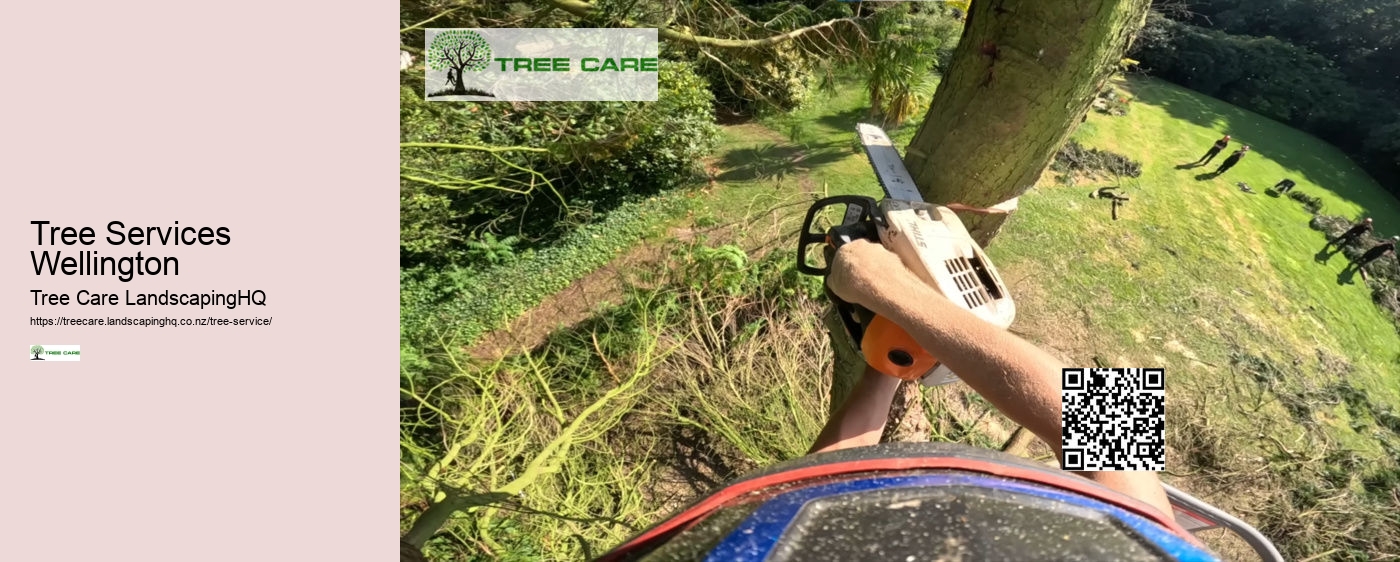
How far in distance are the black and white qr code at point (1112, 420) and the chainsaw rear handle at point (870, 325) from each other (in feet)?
0.84

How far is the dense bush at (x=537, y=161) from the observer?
365 centimetres

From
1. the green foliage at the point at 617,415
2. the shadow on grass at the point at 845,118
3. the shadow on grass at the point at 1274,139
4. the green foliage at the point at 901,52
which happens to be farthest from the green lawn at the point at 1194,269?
the green foliage at the point at 617,415

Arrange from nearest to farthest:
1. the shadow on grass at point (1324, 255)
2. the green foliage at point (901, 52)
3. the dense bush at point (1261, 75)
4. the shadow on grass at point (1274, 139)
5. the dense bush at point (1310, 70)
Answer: the green foliage at point (901, 52) → the shadow on grass at point (1324, 255) → the shadow on grass at point (1274, 139) → the dense bush at point (1310, 70) → the dense bush at point (1261, 75)

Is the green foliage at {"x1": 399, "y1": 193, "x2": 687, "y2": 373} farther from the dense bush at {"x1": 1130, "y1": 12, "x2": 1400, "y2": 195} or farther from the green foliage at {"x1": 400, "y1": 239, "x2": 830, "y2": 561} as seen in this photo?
the dense bush at {"x1": 1130, "y1": 12, "x2": 1400, "y2": 195}

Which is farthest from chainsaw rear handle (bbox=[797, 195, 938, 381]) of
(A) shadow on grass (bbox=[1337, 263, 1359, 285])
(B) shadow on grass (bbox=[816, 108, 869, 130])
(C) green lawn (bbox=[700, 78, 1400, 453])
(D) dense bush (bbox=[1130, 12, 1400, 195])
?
(D) dense bush (bbox=[1130, 12, 1400, 195])

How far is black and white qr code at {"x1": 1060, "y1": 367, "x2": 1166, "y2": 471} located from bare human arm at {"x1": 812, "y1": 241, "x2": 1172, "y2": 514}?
0.01 meters

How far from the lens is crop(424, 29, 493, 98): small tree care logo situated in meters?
2.88

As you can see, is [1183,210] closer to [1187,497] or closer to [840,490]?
[1187,497]

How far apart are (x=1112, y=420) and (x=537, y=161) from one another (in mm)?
4363

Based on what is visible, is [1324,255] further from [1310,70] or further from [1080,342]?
[1310,70]

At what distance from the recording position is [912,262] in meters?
1.12

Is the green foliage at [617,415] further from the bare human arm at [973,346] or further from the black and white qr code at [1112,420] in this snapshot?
the black and white qr code at [1112,420]

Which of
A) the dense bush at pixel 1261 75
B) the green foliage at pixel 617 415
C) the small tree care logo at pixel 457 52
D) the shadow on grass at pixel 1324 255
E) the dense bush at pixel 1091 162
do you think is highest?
the dense bush at pixel 1261 75
